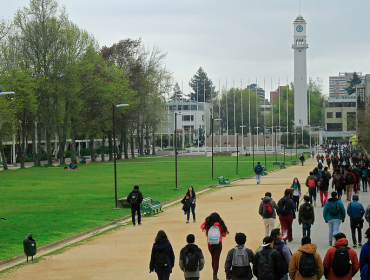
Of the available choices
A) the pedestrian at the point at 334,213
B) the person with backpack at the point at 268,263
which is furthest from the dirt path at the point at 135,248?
the person with backpack at the point at 268,263

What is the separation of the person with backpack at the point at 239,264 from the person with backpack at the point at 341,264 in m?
1.45

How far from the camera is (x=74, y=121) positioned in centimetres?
7975

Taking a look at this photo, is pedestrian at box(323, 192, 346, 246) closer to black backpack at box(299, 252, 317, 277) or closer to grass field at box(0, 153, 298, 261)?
black backpack at box(299, 252, 317, 277)

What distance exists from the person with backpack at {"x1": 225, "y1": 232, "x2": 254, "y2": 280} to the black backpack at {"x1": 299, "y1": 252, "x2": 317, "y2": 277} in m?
1.03

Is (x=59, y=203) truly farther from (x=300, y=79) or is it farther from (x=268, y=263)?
(x=300, y=79)

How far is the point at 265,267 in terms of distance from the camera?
32.9 feet

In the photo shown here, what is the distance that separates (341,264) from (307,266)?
723 millimetres

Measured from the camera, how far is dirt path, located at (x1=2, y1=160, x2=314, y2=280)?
595 inches

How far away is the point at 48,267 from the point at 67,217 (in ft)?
35.6

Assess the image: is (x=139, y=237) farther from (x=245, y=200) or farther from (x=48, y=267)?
(x=245, y=200)

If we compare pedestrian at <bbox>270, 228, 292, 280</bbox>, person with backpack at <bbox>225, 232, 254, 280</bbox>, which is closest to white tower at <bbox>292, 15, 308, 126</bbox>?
pedestrian at <bbox>270, 228, 292, 280</bbox>

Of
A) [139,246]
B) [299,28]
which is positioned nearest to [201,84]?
[299,28]

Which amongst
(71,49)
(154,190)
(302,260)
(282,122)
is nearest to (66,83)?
(71,49)

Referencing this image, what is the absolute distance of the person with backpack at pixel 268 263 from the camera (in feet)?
32.9
